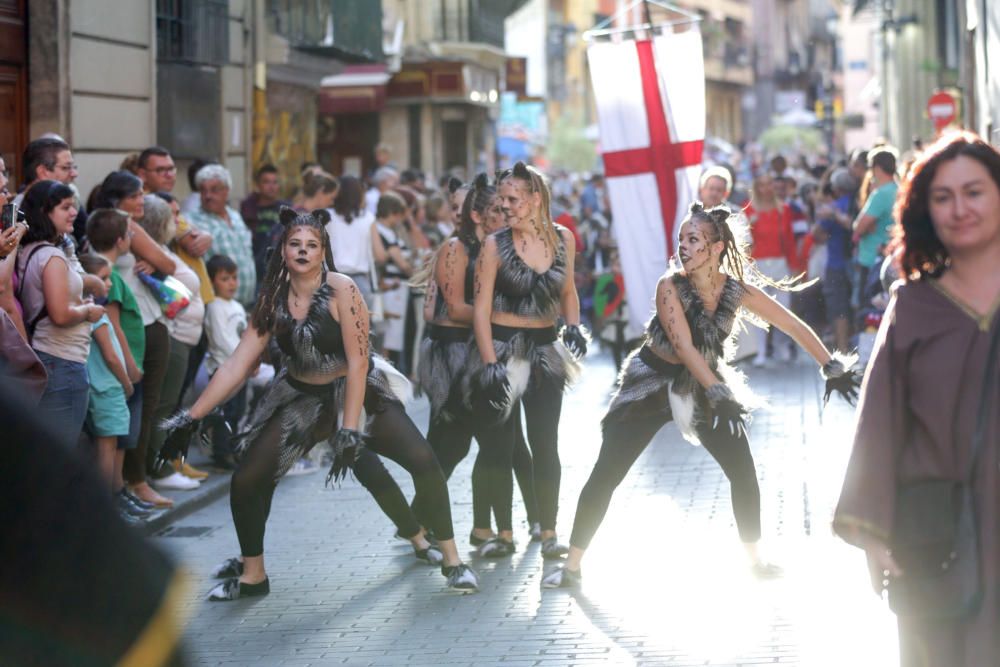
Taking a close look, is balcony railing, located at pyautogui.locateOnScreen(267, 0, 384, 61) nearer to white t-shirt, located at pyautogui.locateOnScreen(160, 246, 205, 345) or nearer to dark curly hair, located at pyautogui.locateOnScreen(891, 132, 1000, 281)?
white t-shirt, located at pyautogui.locateOnScreen(160, 246, 205, 345)

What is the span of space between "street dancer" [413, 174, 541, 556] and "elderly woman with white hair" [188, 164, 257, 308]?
135 inches

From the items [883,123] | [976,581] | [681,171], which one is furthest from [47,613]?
[883,123]

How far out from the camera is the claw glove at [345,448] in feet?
23.9

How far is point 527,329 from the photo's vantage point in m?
8.30

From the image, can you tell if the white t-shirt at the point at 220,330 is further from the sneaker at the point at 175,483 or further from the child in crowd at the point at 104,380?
the child in crowd at the point at 104,380

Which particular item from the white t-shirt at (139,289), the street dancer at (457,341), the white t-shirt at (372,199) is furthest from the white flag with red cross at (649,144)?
the white t-shirt at (372,199)

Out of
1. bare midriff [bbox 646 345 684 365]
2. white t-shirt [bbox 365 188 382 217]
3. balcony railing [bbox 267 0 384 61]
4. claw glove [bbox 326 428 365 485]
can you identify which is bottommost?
claw glove [bbox 326 428 365 485]

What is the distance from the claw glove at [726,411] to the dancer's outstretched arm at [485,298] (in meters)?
1.17

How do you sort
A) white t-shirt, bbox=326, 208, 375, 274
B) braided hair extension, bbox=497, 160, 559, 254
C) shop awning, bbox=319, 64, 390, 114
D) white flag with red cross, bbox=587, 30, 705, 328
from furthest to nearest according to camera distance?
shop awning, bbox=319, 64, 390, 114, white t-shirt, bbox=326, 208, 375, 274, white flag with red cross, bbox=587, 30, 705, 328, braided hair extension, bbox=497, 160, 559, 254

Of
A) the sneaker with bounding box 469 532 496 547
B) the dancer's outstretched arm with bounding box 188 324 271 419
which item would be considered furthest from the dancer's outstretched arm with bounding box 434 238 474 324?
the dancer's outstretched arm with bounding box 188 324 271 419

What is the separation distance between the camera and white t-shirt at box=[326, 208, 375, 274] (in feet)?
45.2

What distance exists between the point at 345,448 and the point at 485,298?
126cm

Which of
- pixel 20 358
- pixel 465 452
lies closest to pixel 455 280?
pixel 465 452

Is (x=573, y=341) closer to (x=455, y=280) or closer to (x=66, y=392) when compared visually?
(x=455, y=280)
